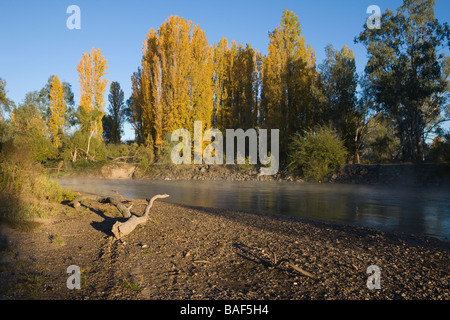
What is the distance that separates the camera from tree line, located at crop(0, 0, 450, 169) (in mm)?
23000

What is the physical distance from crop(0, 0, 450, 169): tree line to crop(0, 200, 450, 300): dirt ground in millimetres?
19160

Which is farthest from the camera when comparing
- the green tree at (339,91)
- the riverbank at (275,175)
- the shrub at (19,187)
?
the green tree at (339,91)

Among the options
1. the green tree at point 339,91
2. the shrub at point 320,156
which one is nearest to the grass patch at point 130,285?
the shrub at point 320,156

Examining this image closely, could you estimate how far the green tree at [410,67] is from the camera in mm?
22125

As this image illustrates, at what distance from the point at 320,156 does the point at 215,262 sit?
20.1 metres

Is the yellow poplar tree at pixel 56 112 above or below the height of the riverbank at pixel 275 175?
above

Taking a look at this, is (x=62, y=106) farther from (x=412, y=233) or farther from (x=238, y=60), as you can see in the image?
(x=412, y=233)

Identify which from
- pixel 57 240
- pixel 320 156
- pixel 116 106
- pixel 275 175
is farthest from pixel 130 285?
pixel 116 106

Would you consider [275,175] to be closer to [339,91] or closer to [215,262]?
[339,91]

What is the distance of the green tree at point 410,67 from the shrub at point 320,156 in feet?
16.9

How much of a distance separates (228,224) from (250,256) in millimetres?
2713

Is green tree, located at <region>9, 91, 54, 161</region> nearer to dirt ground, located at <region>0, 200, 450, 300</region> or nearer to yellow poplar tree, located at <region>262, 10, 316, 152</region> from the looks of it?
dirt ground, located at <region>0, 200, 450, 300</region>

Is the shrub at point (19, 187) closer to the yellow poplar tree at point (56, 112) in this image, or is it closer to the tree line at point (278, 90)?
the tree line at point (278, 90)

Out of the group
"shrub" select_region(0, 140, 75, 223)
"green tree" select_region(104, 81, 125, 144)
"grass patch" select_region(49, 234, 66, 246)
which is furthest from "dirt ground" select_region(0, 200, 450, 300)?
"green tree" select_region(104, 81, 125, 144)
